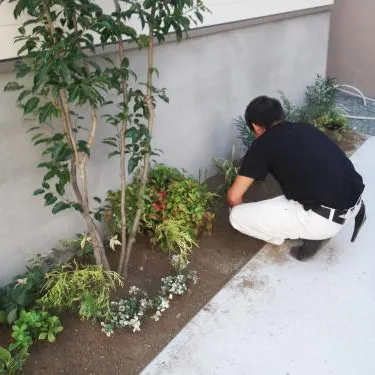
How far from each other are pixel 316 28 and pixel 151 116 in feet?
11.2

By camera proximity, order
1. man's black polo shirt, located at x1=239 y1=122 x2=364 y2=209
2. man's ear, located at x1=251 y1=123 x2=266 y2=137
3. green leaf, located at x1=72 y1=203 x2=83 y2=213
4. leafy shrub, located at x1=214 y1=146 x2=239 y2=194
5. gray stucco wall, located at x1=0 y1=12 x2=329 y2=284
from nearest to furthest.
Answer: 1. green leaf, located at x1=72 y1=203 x2=83 y2=213
2. gray stucco wall, located at x1=0 y1=12 x2=329 y2=284
3. man's black polo shirt, located at x1=239 y1=122 x2=364 y2=209
4. man's ear, located at x1=251 y1=123 x2=266 y2=137
5. leafy shrub, located at x1=214 y1=146 x2=239 y2=194

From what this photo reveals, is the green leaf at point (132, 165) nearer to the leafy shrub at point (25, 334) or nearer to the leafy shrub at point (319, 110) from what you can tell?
the leafy shrub at point (25, 334)

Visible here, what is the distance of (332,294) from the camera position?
2.71 m

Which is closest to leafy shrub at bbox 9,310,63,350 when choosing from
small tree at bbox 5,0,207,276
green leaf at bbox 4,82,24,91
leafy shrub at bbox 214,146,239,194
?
small tree at bbox 5,0,207,276

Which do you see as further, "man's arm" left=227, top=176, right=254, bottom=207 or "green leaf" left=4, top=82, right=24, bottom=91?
"man's arm" left=227, top=176, right=254, bottom=207

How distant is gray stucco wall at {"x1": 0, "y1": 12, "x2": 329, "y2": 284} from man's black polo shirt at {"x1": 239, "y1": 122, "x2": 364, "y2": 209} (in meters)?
0.95

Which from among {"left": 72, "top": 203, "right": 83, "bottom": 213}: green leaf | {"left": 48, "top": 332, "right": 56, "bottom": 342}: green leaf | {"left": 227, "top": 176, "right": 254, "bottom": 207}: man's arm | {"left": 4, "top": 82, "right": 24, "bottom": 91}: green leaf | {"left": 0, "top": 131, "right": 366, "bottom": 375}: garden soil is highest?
{"left": 4, "top": 82, "right": 24, "bottom": 91}: green leaf

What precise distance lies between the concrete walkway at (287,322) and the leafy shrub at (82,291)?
43 centimetres

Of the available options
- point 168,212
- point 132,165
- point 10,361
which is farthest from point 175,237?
point 10,361

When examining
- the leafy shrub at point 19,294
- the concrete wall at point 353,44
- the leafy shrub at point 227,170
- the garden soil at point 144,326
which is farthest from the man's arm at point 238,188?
the concrete wall at point 353,44

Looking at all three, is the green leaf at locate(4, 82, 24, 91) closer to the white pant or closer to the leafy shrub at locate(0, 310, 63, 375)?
the leafy shrub at locate(0, 310, 63, 375)

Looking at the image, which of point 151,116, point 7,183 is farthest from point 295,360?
point 7,183

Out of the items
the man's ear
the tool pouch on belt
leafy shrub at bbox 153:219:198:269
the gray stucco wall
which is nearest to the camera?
the gray stucco wall

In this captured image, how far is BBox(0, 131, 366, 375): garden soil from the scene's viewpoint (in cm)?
224
